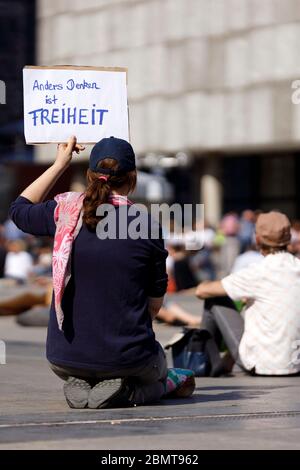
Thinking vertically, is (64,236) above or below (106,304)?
above

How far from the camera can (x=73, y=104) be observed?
854cm

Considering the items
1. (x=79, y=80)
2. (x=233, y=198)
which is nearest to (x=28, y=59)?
(x=233, y=198)

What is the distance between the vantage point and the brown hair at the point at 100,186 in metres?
7.60

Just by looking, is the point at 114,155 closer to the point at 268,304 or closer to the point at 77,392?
the point at 77,392

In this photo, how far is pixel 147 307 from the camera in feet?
25.5

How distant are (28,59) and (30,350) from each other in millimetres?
52542

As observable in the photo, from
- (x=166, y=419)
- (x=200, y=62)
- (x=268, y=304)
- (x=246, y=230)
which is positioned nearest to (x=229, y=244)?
(x=246, y=230)

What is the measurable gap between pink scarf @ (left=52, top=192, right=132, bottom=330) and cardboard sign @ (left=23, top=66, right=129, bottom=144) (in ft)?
2.88

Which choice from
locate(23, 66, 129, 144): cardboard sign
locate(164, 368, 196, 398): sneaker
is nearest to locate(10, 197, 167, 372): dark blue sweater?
locate(164, 368, 196, 398): sneaker

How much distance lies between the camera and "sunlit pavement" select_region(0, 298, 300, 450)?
6.32 metres

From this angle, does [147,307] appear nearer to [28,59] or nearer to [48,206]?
[48,206]

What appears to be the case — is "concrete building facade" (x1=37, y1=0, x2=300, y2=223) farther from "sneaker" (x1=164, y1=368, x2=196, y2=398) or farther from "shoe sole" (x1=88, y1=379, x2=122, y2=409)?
"shoe sole" (x1=88, y1=379, x2=122, y2=409)

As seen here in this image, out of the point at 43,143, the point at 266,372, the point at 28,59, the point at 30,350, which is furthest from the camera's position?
the point at 28,59

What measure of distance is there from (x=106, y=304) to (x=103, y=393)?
515 mm
